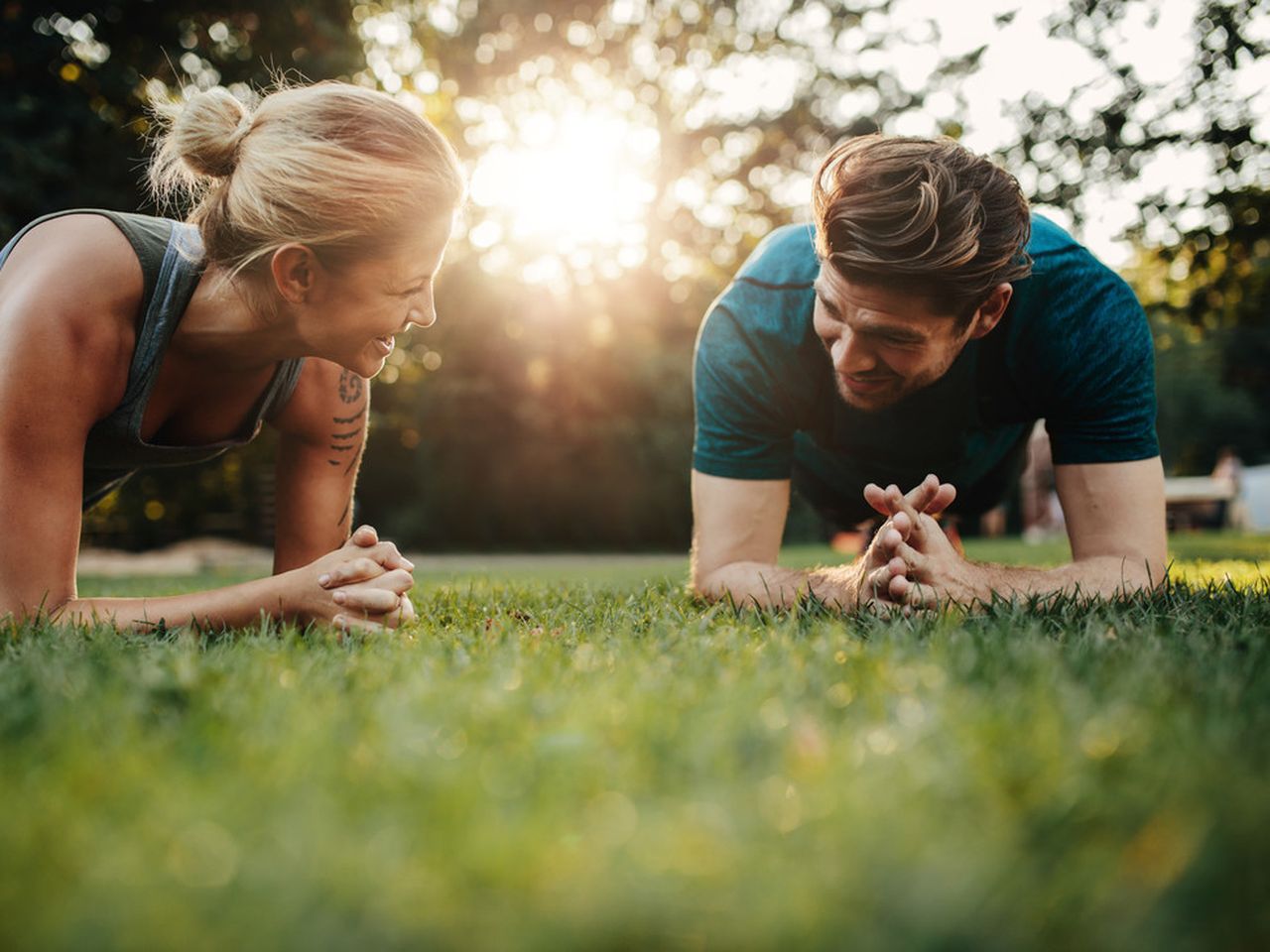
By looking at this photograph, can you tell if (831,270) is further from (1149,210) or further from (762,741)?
(1149,210)

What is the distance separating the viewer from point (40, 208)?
1141cm

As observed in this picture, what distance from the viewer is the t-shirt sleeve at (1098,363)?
323cm

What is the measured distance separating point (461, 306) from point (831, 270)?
17451 mm

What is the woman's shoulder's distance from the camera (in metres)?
2.56

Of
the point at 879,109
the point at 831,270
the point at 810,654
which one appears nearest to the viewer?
the point at 810,654

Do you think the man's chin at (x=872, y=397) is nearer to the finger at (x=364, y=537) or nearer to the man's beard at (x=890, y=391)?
the man's beard at (x=890, y=391)

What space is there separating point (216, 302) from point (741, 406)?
A: 1847mm

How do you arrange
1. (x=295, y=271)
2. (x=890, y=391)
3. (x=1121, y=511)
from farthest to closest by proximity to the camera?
(x=890, y=391), (x=1121, y=511), (x=295, y=271)

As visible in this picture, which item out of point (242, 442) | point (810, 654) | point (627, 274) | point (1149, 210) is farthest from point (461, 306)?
point (810, 654)

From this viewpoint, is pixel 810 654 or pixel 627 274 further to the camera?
pixel 627 274

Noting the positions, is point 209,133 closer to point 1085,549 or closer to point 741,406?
point 741,406

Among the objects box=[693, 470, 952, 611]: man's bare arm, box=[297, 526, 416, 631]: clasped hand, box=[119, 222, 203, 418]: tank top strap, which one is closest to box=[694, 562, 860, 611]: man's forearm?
box=[693, 470, 952, 611]: man's bare arm

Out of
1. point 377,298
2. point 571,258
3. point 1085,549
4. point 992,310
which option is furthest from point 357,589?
point 571,258

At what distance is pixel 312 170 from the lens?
2.73 m
